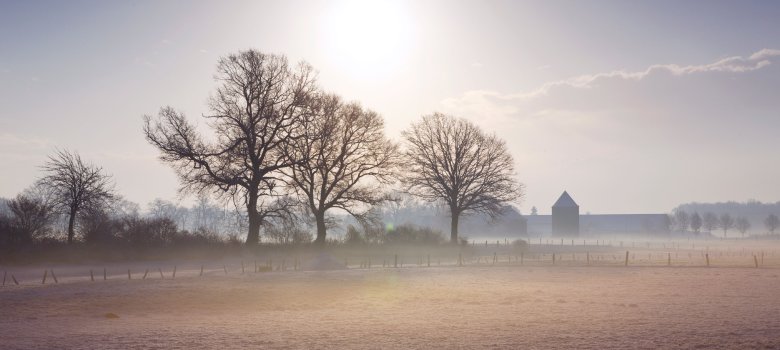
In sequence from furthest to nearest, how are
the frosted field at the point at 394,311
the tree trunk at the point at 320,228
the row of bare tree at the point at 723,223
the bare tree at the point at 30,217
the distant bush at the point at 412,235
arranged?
the row of bare tree at the point at 723,223, the distant bush at the point at 412,235, the tree trunk at the point at 320,228, the bare tree at the point at 30,217, the frosted field at the point at 394,311

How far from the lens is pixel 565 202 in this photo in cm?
12631

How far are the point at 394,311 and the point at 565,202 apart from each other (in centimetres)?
11218

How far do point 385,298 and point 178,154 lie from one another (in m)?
26.0

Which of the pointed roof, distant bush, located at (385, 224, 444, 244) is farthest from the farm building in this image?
distant bush, located at (385, 224, 444, 244)

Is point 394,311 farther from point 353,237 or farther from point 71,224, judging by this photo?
point 353,237

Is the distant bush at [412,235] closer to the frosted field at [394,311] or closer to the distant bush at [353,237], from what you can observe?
the distant bush at [353,237]

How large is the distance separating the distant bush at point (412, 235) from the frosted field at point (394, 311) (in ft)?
77.7

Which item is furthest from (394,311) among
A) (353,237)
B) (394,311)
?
(353,237)

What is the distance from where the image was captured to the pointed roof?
125 metres

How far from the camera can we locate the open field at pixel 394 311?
15.4 metres

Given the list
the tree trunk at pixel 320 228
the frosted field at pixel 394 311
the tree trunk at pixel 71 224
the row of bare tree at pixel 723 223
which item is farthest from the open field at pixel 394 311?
the row of bare tree at pixel 723 223

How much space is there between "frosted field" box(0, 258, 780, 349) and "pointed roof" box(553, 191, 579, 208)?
305 feet

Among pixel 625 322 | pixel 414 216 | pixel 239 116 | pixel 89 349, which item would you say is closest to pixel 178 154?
pixel 239 116

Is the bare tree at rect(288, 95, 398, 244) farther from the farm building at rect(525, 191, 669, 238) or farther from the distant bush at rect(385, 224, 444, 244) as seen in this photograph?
the farm building at rect(525, 191, 669, 238)
